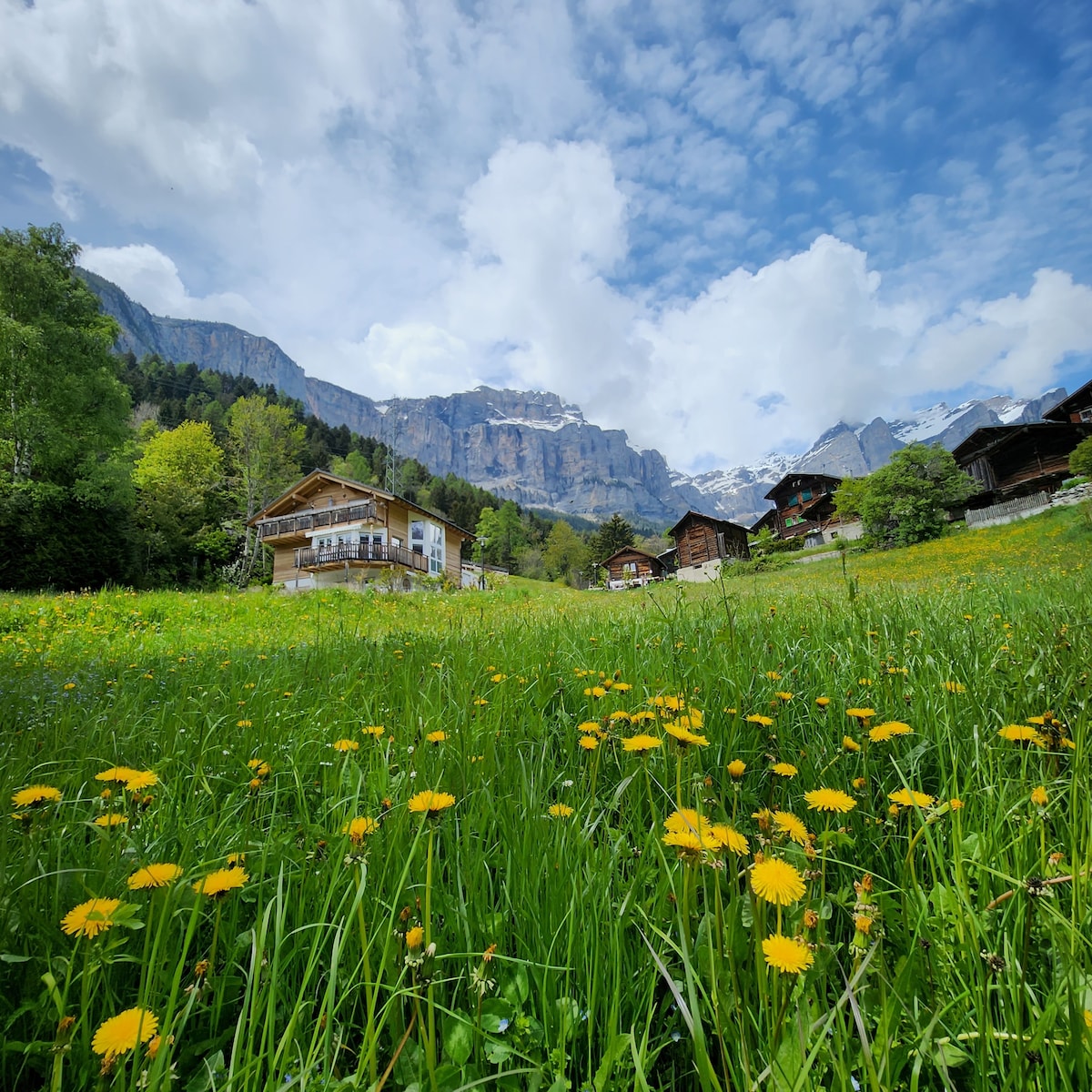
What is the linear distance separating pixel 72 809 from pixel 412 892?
3.63 feet

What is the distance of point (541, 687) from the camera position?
2.54 metres

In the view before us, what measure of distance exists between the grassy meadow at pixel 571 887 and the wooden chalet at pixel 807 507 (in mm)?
46867

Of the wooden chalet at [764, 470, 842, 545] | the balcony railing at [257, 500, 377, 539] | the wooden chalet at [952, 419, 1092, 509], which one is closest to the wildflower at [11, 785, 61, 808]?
the balcony railing at [257, 500, 377, 539]

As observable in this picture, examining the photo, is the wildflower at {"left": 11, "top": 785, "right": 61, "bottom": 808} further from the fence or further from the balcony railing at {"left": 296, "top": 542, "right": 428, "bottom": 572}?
the fence

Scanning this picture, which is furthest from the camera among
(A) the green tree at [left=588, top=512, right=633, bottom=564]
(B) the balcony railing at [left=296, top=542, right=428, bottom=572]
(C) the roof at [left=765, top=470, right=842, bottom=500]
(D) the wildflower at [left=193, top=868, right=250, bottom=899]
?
(A) the green tree at [left=588, top=512, right=633, bottom=564]

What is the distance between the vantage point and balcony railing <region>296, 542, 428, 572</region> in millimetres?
28031

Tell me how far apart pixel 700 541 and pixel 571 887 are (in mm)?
45972

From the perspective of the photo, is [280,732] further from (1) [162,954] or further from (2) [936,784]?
(2) [936,784]

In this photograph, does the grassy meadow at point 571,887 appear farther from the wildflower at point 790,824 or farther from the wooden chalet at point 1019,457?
the wooden chalet at point 1019,457

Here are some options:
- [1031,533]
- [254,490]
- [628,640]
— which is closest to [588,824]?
[628,640]

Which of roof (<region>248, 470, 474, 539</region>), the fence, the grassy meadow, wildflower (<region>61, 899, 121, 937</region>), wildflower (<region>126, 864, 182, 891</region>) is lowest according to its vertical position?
the grassy meadow

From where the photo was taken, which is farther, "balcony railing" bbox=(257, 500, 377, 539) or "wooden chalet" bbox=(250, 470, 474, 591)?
"balcony railing" bbox=(257, 500, 377, 539)

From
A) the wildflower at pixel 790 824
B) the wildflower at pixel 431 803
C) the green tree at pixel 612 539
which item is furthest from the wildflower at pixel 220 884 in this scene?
the green tree at pixel 612 539

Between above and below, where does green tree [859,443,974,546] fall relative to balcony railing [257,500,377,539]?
below
